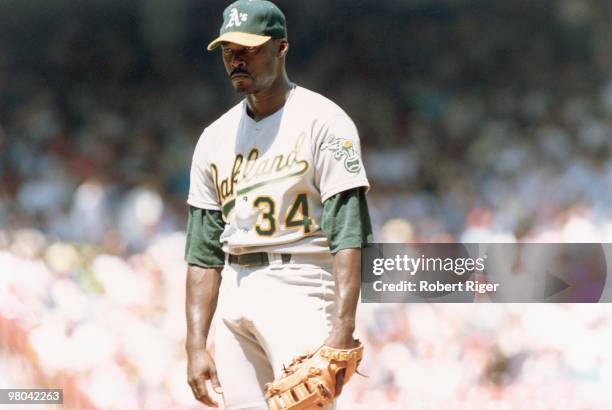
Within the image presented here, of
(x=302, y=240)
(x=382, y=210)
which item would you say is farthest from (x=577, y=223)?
(x=302, y=240)

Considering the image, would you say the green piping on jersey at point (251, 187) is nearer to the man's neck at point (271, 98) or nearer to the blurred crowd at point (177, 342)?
the man's neck at point (271, 98)

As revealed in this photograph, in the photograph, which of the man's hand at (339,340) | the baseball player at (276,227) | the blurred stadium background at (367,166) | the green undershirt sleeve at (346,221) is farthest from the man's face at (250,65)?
the blurred stadium background at (367,166)

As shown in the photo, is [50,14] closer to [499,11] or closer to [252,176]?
[499,11]

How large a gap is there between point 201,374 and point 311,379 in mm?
474

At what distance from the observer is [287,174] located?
2.81 metres

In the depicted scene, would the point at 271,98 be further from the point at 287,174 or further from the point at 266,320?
the point at 266,320

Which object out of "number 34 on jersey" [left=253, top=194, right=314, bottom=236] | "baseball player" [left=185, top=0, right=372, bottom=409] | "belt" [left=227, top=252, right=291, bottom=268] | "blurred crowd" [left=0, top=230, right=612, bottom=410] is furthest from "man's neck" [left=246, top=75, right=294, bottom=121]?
"blurred crowd" [left=0, top=230, right=612, bottom=410]

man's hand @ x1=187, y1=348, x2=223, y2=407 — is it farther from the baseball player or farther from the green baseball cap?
the green baseball cap

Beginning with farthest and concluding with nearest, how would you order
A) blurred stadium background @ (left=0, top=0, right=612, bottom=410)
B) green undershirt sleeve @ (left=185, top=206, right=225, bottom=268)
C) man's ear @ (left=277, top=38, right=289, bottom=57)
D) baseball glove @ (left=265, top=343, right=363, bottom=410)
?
blurred stadium background @ (left=0, top=0, right=612, bottom=410)
green undershirt sleeve @ (left=185, top=206, right=225, bottom=268)
man's ear @ (left=277, top=38, right=289, bottom=57)
baseball glove @ (left=265, top=343, right=363, bottom=410)

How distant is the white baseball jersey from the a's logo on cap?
11.0 inches

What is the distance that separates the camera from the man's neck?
294 centimetres

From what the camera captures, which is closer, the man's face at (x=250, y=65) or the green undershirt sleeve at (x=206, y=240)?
the man's face at (x=250, y=65)

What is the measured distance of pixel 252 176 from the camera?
2.88 meters

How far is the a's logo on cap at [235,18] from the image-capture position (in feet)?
9.22
